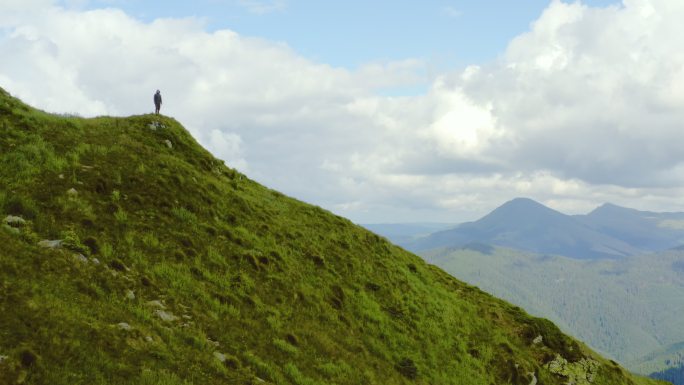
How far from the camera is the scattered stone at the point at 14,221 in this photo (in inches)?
624

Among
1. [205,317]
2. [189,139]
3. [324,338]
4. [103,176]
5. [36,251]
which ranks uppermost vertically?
[189,139]

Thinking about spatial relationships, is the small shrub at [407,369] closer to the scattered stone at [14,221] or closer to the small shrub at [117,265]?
the small shrub at [117,265]

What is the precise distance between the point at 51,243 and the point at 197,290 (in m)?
5.32

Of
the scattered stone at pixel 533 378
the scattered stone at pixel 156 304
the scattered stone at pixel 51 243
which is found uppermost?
the scattered stone at pixel 51 243

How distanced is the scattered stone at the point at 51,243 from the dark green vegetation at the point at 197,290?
14 centimetres

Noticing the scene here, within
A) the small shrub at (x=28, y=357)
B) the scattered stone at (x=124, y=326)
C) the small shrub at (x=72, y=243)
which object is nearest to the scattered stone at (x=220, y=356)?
the scattered stone at (x=124, y=326)

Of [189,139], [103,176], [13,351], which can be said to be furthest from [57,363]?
[189,139]

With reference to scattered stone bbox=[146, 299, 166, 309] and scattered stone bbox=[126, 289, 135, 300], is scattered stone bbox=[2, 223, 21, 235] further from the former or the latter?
scattered stone bbox=[146, 299, 166, 309]

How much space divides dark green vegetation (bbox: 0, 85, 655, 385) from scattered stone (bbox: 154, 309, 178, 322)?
58 millimetres

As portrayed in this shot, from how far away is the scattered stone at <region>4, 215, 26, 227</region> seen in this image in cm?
1585

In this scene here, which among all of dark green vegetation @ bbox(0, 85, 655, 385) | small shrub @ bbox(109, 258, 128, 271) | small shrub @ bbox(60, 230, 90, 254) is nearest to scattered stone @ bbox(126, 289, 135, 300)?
dark green vegetation @ bbox(0, 85, 655, 385)

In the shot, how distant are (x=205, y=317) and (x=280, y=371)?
3378mm

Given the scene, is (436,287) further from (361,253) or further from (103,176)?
(103,176)

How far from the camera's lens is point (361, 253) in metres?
31.8
